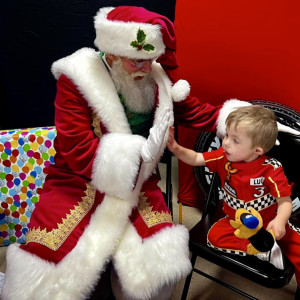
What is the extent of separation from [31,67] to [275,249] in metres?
2.22

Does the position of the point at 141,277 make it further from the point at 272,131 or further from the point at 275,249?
the point at 272,131

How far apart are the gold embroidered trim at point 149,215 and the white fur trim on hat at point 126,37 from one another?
0.62 metres

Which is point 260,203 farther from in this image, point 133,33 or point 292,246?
point 133,33

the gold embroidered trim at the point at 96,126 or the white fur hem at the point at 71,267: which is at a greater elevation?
the gold embroidered trim at the point at 96,126

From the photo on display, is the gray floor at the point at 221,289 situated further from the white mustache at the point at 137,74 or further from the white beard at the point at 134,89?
the white mustache at the point at 137,74

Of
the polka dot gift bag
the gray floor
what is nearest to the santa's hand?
the polka dot gift bag

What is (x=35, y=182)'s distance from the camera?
1919 millimetres

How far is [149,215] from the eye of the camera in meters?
1.41

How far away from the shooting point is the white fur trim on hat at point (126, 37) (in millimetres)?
1298

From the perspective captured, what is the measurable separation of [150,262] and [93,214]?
12.4 inches

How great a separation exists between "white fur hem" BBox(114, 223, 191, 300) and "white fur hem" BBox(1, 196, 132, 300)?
6 cm

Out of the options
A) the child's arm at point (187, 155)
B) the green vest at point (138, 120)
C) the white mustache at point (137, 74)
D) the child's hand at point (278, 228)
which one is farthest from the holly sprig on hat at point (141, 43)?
the child's hand at point (278, 228)

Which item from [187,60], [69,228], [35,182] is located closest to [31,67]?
[35,182]

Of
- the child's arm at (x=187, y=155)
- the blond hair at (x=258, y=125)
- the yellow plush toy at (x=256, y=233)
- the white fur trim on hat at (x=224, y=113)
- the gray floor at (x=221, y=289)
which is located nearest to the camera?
the yellow plush toy at (x=256, y=233)
